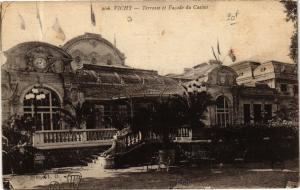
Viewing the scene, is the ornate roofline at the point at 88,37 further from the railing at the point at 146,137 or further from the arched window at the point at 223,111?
the arched window at the point at 223,111

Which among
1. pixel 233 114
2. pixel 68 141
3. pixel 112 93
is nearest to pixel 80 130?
pixel 68 141

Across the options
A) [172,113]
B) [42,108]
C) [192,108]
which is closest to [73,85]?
[42,108]

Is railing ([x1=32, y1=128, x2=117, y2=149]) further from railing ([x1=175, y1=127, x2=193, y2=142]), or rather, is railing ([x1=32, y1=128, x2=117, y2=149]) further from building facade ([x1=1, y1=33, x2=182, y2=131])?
railing ([x1=175, y1=127, x2=193, y2=142])

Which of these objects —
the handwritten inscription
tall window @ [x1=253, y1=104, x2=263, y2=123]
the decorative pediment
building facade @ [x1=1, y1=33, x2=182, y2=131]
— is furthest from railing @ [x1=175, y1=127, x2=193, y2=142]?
the decorative pediment

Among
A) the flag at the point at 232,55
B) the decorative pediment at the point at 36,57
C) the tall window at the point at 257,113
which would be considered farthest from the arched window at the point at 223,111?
the decorative pediment at the point at 36,57

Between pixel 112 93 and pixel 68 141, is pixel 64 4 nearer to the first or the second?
pixel 112 93

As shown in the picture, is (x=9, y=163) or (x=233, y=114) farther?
(x=233, y=114)

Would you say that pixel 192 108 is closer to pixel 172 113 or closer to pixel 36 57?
pixel 172 113
